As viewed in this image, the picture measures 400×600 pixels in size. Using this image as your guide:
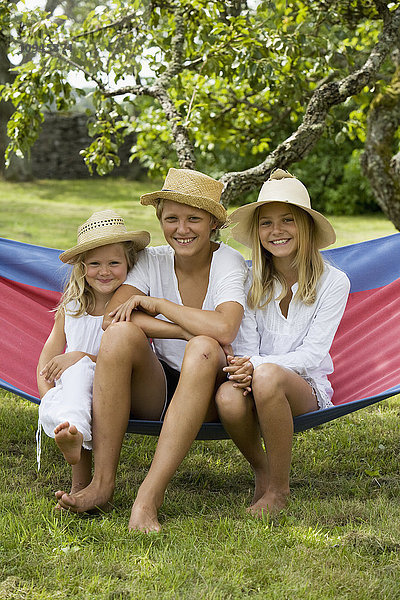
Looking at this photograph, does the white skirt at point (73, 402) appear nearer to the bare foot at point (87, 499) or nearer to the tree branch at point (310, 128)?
the bare foot at point (87, 499)

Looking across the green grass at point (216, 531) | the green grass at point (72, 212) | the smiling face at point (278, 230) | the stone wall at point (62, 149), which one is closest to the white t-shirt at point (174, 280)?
the smiling face at point (278, 230)

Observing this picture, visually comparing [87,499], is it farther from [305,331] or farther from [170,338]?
[305,331]

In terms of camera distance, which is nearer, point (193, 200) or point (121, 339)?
point (121, 339)

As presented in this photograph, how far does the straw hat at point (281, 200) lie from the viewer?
7.59 feet

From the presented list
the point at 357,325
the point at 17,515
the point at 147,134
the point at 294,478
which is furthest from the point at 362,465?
the point at 147,134

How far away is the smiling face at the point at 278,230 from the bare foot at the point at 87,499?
901mm

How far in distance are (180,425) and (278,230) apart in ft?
2.37

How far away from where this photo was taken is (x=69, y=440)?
6.53 feet

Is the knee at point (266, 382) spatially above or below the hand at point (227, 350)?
below

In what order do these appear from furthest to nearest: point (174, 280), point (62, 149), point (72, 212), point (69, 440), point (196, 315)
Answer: point (62, 149) → point (72, 212) → point (174, 280) → point (196, 315) → point (69, 440)

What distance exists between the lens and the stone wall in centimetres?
1203

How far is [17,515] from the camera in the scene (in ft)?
7.09

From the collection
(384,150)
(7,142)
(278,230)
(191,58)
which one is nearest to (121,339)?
(278,230)

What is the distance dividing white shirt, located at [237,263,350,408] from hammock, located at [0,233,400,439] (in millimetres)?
160
